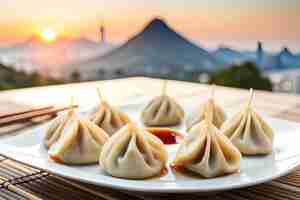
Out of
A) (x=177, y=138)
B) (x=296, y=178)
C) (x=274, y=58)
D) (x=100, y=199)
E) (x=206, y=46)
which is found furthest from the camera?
(x=206, y=46)

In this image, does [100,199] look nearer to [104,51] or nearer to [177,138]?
[177,138]

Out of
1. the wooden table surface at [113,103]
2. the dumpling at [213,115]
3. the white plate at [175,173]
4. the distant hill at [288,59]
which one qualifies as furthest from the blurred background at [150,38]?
the white plate at [175,173]

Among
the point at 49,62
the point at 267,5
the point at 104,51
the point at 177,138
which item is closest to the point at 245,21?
the point at 267,5

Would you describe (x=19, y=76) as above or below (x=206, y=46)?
below

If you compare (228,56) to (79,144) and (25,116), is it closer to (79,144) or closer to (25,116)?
(25,116)

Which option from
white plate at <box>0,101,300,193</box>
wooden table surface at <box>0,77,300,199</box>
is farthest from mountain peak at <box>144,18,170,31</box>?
white plate at <box>0,101,300,193</box>

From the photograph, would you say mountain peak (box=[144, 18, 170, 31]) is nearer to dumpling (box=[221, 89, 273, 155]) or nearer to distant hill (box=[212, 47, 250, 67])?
distant hill (box=[212, 47, 250, 67])
